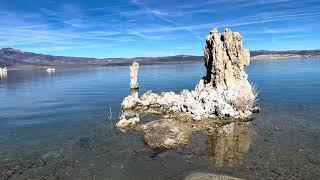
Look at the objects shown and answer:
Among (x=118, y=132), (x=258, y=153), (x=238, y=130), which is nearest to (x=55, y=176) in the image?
(x=118, y=132)

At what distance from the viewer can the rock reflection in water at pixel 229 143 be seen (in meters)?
34.4

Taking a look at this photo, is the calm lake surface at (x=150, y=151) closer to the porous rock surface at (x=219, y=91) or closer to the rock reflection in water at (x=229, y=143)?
Result: the rock reflection in water at (x=229, y=143)

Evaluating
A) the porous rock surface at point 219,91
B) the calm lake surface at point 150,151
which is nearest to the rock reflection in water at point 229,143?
the calm lake surface at point 150,151

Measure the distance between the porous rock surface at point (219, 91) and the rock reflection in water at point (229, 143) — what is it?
4.78 meters

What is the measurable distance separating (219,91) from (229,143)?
16.8 meters

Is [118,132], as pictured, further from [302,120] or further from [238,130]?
[302,120]

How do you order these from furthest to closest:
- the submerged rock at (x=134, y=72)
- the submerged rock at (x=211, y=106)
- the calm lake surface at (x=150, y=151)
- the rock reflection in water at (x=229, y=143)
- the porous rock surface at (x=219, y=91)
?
the submerged rock at (x=134, y=72) < the porous rock surface at (x=219, y=91) < the submerged rock at (x=211, y=106) < the rock reflection in water at (x=229, y=143) < the calm lake surface at (x=150, y=151)

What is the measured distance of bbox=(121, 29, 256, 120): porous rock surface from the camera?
52.3 metres

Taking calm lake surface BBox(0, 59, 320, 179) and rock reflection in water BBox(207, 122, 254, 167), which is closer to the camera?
calm lake surface BBox(0, 59, 320, 179)

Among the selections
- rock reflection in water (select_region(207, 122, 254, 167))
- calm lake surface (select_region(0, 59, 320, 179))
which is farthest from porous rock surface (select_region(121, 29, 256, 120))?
rock reflection in water (select_region(207, 122, 254, 167))

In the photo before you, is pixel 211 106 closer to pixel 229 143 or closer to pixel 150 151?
pixel 229 143

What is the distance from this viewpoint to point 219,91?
55594mm

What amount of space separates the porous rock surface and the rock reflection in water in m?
4.78

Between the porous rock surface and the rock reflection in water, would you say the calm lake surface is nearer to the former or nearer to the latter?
the rock reflection in water
